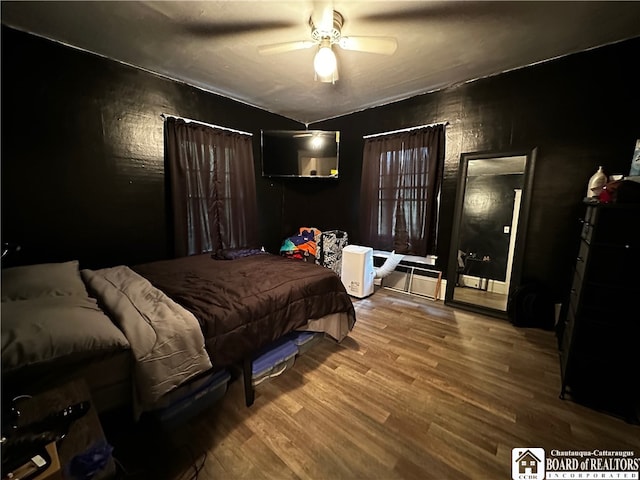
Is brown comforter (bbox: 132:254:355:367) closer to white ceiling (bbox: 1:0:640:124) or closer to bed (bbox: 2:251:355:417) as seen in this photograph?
bed (bbox: 2:251:355:417)

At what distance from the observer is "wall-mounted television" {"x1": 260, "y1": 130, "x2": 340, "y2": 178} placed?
362 cm

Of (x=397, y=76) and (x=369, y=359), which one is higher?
(x=397, y=76)

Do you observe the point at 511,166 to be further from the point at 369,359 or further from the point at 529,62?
the point at 369,359

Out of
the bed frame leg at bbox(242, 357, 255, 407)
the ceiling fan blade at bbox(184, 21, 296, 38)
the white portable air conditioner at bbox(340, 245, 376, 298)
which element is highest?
the ceiling fan blade at bbox(184, 21, 296, 38)

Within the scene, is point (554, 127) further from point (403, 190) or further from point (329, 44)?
point (329, 44)

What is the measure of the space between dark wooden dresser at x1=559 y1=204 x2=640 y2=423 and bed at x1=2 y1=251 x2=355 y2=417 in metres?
1.61

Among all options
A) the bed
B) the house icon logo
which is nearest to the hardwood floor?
the house icon logo

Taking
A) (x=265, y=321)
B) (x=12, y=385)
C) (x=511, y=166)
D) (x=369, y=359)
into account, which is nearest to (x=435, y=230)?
(x=511, y=166)

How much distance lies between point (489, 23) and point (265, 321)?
2.66 metres

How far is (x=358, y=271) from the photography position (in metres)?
3.26

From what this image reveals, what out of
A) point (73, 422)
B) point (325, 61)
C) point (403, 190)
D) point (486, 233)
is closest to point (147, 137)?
point (325, 61)

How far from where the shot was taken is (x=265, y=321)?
1.67 metres

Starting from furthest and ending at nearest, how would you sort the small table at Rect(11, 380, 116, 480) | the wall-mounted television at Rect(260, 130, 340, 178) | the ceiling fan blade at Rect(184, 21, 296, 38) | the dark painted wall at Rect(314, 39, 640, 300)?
1. the wall-mounted television at Rect(260, 130, 340, 178)
2. the dark painted wall at Rect(314, 39, 640, 300)
3. the ceiling fan blade at Rect(184, 21, 296, 38)
4. the small table at Rect(11, 380, 116, 480)

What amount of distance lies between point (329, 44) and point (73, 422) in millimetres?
2405
